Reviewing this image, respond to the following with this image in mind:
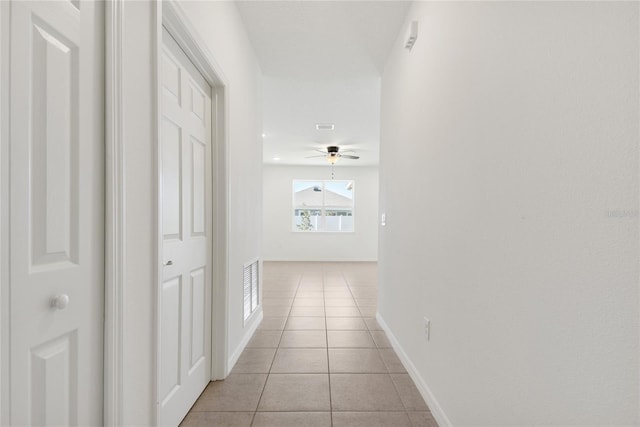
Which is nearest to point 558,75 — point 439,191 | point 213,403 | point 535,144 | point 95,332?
point 535,144

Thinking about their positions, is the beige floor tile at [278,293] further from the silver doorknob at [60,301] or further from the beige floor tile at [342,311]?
the silver doorknob at [60,301]

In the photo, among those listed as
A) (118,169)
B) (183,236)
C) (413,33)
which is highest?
(413,33)

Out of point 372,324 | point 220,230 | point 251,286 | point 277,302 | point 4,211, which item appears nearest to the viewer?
point 4,211

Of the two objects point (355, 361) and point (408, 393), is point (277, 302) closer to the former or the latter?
point (355, 361)

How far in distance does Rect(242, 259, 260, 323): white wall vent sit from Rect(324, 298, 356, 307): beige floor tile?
124cm

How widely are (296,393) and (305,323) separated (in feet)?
4.51

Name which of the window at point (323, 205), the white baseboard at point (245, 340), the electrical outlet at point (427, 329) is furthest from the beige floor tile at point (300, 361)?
the window at point (323, 205)

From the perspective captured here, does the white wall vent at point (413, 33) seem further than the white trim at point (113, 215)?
Yes

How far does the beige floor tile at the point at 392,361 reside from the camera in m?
2.29

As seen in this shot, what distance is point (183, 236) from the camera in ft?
5.50

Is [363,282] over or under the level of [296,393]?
under

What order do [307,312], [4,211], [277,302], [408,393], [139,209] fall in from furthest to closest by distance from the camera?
[277,302]
[307,312]
[408,393]
[139,209]
[4,211]

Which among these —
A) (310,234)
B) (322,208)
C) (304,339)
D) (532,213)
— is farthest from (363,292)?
(322,208)

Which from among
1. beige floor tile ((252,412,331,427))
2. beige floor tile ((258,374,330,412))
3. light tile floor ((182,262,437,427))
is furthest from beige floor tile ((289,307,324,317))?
beige floor tile ((252,412,331,427))
